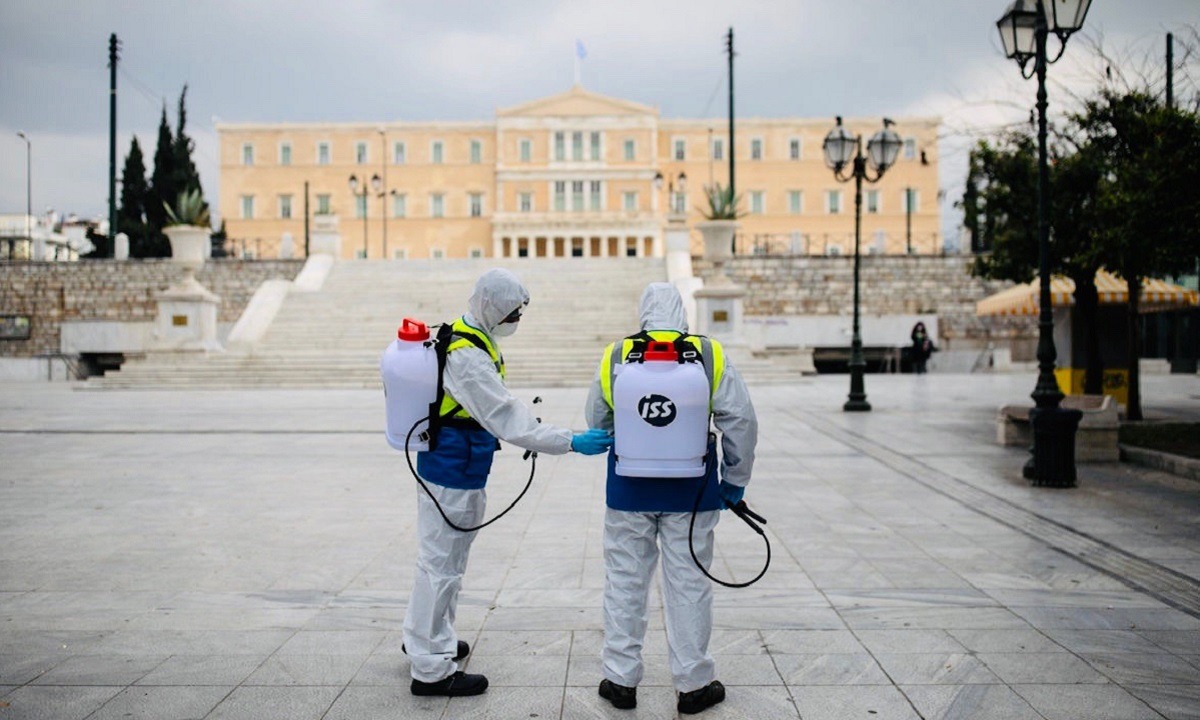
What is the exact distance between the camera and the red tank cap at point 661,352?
375 centimetres

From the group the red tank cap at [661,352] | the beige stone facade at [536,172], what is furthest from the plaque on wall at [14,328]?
the beige stone facade at [536,172]

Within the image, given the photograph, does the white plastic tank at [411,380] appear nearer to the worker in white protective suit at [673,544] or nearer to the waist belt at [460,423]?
the waist belt at [460,423]

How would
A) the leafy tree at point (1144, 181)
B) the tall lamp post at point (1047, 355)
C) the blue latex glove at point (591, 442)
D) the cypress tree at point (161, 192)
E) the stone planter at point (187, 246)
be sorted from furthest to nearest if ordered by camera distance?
1. the cypress tree at point (161, 192)
2. the stone planter at point (187, 246)
3. the leafy tree at point (1144, 181)
4. the tall lamp post at point (1047, 355)
5. the blue latex glove at point (591, 442)

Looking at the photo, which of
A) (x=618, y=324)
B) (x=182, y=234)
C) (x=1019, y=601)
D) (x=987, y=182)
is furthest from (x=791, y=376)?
(x=1019, y=601)

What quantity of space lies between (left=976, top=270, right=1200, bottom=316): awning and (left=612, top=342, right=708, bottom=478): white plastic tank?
12.4m

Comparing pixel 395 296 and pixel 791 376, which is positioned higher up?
pixel 395 296

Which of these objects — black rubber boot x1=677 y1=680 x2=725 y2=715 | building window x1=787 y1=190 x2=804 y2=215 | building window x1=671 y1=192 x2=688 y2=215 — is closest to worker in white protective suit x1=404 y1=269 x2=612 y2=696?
black rubber boot x1=677 y1=680 x2=725 y2=715

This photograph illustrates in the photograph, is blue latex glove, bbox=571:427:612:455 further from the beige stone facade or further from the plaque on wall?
the beige stone facade

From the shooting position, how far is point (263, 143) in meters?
81.2

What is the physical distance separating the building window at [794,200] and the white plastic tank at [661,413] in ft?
258

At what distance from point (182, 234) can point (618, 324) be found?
38.2 feet

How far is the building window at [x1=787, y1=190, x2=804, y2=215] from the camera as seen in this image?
80312 millimetres

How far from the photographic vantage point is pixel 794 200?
80.3m

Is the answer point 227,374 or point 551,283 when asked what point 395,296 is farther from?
point 227,374
